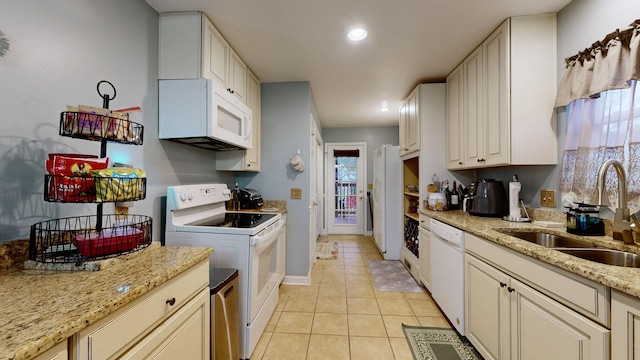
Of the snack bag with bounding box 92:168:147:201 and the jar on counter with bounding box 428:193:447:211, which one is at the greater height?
the snack bag with bounding box 92:168:147:201

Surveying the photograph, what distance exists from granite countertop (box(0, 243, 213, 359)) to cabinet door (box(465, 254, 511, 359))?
64.9 inches

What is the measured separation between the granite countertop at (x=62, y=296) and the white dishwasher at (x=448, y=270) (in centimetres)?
177

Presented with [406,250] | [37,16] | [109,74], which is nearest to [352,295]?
[406,250]

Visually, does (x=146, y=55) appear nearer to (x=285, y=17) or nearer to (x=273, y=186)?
(x=285, y=17)

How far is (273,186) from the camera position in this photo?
281 centimetres

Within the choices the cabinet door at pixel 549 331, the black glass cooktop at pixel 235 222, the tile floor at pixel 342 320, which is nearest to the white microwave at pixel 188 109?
the black glass cooktop at pixel 235 222

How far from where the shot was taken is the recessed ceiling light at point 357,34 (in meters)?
1.88

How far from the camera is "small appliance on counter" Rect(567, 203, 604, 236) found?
4.38 feet

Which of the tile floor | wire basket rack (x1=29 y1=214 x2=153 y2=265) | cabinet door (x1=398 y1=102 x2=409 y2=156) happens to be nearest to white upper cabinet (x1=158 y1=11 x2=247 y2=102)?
wire basket rack (x1=29 y1=214 x2=153 y2=265)

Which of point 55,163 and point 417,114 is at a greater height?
point 417,114

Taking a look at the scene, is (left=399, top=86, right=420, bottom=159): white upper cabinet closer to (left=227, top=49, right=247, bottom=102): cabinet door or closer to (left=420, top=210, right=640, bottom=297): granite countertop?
(left=420, top=210, right=640, bottom=297): granite countertop

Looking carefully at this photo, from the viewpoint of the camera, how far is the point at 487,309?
4.92 ft

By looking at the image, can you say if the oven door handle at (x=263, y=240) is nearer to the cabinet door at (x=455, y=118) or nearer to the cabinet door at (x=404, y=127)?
the cabinet door at (x=455, y=118)

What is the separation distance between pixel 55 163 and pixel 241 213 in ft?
5.07
